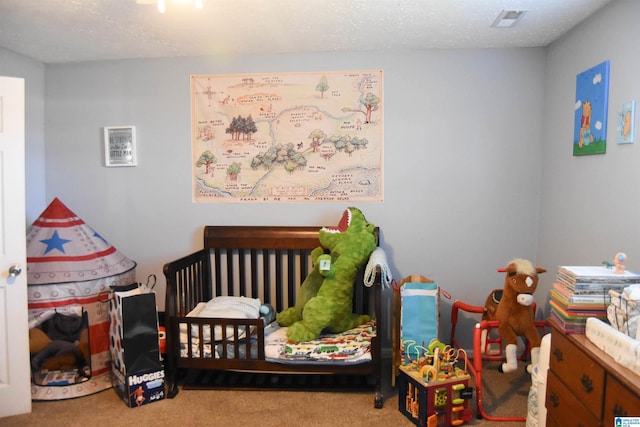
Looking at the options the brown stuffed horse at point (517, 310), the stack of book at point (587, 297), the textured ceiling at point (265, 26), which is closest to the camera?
the stack of book at point (587, 297)

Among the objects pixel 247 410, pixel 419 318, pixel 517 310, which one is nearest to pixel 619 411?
pixel 517 310

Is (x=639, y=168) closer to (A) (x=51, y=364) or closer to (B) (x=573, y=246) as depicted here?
(B) (x=573, y=246)

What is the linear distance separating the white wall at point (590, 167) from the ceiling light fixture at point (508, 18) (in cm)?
38

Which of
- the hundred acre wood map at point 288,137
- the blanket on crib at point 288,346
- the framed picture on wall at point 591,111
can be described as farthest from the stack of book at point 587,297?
the hundred acre wood map at point 288,137

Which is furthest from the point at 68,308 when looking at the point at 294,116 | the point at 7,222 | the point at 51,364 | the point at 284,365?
the point at 294,116

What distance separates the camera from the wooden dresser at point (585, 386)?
1.34 meters

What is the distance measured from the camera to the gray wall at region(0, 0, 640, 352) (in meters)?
2.99

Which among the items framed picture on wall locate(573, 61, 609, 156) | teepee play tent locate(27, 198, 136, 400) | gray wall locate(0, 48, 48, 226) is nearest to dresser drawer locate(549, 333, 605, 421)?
framed picture on wall locate(573, 61, 609, 156)

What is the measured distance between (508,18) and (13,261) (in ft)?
9.62

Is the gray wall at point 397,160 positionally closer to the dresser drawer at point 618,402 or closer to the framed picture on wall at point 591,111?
the framed picture on wall at point 591,111

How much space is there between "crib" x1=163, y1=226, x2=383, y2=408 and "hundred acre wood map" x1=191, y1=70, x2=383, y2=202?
30cm

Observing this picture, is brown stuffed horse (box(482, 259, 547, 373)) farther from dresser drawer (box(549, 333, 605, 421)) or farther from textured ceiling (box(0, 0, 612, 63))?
textured ceiling (box(0, 0, 612, 63))

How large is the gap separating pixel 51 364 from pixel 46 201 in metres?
1.30

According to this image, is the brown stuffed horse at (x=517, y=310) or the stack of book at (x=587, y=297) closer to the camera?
Result: the stack of book at (x=587, y=297)
